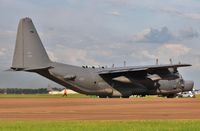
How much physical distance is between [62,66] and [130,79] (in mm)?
11005

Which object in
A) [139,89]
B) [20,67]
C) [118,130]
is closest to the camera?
[118,130]

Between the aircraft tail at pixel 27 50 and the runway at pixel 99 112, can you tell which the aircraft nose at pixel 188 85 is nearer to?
the aircraft tail at pixel 27 50

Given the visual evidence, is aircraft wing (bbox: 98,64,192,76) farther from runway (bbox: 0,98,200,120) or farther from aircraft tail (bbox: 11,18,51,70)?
runway (bbox: 0,98,200,120)

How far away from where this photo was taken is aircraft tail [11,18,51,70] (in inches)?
2911

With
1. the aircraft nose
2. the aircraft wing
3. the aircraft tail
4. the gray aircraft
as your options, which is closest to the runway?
the gray aircraft

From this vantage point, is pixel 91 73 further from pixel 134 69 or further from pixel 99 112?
pixel 99 112

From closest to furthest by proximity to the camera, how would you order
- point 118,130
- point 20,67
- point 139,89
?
point 118,130, point 20,67, point 139,89

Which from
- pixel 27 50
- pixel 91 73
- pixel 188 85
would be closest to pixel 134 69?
pixel 91 73

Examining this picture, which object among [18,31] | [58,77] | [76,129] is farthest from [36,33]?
[76,129]

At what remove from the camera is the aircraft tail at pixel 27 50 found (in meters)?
73.9

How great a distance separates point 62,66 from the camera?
74938 millimetres

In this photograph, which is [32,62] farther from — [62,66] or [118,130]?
[118,130]

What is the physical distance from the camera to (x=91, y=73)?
252 feet

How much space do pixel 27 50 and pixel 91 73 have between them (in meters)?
10.6
